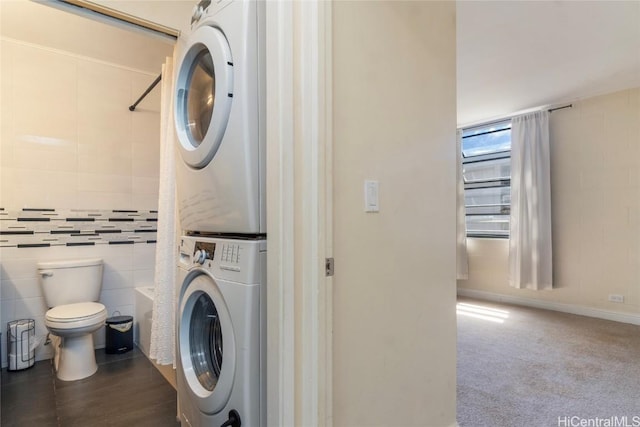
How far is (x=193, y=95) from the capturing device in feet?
4.67

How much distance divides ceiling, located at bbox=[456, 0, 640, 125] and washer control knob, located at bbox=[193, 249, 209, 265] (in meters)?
2.09

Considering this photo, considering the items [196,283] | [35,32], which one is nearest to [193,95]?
[196,283]

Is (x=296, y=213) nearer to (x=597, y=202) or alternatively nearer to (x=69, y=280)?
(x=69, y=280)

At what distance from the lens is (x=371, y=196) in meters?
1.20

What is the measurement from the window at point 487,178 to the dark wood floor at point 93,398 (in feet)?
13.6

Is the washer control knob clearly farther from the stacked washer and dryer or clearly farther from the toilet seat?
the toilet seat

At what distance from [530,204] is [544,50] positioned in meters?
1.81

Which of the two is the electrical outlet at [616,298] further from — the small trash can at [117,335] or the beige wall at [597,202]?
the small trash can at [117,335]

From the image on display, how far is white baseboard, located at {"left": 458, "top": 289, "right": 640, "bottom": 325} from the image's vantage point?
133 inches

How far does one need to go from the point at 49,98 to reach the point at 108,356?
6.85 feet

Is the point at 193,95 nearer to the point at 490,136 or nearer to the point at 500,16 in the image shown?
the point at 500,16

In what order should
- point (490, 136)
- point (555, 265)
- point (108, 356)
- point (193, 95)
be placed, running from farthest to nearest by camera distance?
point (490, 136) < point (555, 265) < point (108, 356) < point (193, 95)

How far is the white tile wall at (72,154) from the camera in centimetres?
251

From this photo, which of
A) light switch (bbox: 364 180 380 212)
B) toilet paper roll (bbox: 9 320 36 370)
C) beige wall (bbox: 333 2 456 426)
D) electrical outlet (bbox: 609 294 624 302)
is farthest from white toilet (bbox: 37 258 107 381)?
electrical outlet (bbox: 609 294 624 302)
